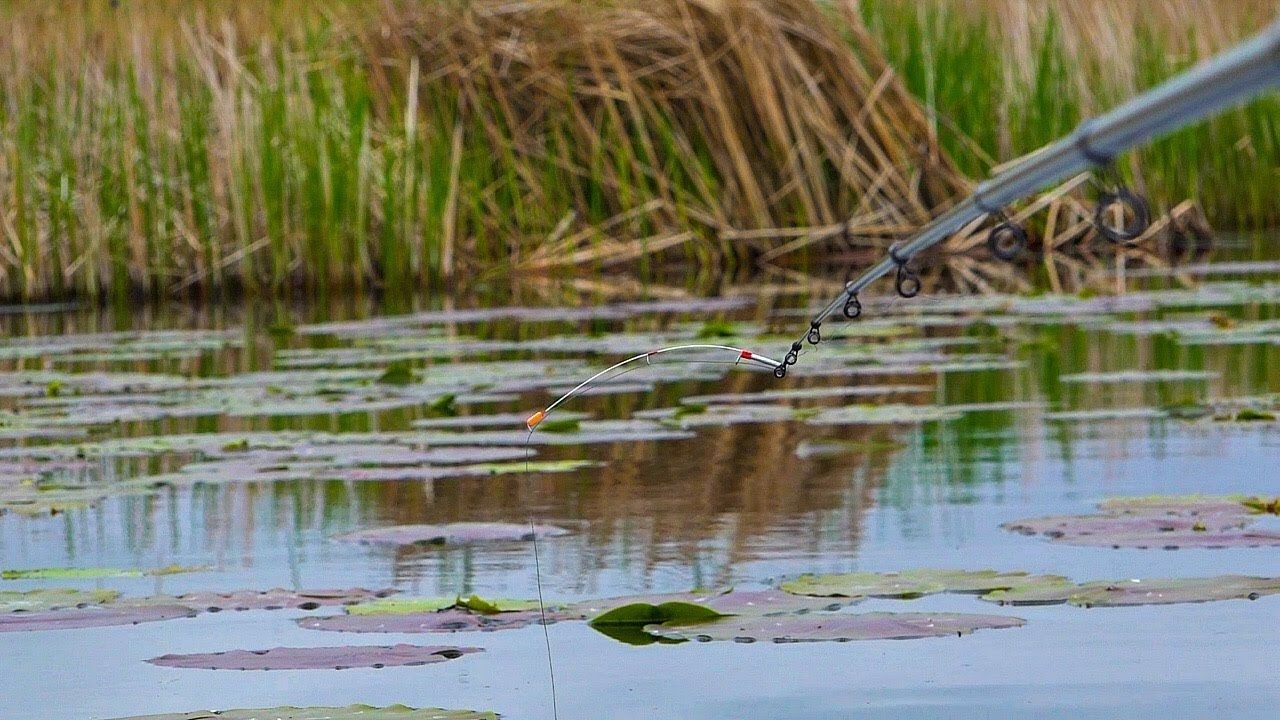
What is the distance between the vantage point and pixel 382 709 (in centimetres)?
309

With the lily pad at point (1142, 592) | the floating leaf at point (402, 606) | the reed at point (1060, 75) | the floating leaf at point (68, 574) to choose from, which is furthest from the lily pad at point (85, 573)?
the reed at point (1060, 75)

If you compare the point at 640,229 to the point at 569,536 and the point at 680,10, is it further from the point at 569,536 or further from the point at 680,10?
the point at 569,536

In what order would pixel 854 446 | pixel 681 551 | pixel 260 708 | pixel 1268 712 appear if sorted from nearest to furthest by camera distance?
pixel 1268 712 → pixel 260 708 → pixel 681 551 → pixel 854 446

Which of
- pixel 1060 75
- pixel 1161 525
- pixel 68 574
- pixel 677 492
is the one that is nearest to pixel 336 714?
pixel 68 574

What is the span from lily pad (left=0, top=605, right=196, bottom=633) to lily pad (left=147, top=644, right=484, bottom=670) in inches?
13.6

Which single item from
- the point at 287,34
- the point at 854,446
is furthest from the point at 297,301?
the point at 854,446

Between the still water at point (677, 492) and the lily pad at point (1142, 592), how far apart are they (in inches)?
1.5

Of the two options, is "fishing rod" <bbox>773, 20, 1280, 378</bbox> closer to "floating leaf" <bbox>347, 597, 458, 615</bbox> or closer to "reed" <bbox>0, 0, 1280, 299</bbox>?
"floating leaf" <bbox>347, 597, 458, 615</bbox>

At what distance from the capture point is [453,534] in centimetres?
473

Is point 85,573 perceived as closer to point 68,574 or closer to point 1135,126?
point 68,574

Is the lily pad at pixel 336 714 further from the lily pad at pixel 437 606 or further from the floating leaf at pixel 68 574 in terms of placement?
the floating leaf at pixel 68 574

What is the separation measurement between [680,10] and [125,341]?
5.62 m

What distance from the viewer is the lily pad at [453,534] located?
4.71 meters

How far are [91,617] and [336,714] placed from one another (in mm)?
1005
